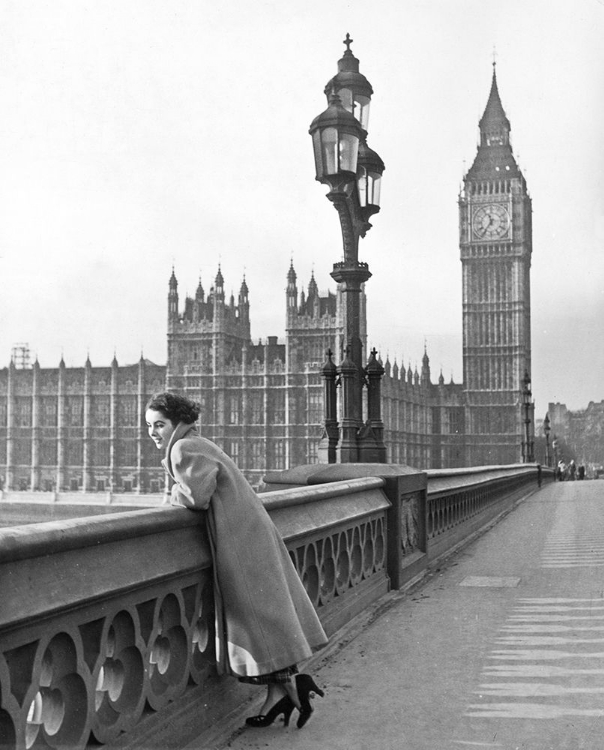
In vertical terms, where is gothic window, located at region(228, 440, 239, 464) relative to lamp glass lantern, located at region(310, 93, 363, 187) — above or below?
below

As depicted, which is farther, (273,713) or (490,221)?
(490,221)

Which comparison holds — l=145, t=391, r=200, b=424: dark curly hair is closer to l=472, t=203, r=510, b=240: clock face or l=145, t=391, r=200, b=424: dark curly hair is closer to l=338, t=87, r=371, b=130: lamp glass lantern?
l=338, t=87, r=371, b=130: lamp glass lantern

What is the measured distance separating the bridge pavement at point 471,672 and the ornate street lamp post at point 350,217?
5.90 ft

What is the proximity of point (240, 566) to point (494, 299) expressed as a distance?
94.5m

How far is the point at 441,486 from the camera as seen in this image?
9312mm

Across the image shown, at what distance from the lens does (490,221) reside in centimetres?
9356

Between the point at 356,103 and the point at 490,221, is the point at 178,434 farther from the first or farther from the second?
the point at 490,221

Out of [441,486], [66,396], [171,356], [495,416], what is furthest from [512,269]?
[441,486]

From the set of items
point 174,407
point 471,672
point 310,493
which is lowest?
point 471,672

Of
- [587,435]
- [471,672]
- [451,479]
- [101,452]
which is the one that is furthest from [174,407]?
[587,435]

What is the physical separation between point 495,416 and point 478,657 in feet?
298

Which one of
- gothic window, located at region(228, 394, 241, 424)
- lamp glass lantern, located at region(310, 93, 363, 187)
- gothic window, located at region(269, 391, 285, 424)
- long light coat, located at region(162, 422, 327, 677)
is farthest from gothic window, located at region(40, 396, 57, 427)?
long light coat, located at region(162, 422, 327, 677)

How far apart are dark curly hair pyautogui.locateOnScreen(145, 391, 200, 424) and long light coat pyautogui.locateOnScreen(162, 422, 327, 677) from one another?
11 centimetres

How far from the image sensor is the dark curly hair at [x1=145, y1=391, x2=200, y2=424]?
3.47 metres
